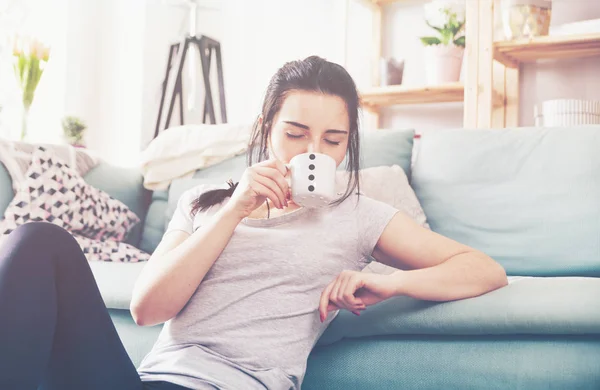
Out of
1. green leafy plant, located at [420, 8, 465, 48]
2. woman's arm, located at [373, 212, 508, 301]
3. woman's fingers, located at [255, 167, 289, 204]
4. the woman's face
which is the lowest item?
woman's arm, located at [373, 212, 508, 301]

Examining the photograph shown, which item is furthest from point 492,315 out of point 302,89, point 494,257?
point 494,257

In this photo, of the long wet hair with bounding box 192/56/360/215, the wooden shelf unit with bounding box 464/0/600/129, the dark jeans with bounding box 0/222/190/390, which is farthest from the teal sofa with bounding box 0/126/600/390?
the wooden shelf unit with bounding box 464/0/600/129

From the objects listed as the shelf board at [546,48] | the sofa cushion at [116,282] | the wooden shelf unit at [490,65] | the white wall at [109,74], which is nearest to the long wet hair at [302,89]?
the sofa cushion at [116,282]

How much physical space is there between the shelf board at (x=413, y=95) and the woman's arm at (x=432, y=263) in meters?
1.64

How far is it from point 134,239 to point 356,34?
1.70m

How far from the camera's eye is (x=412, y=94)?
8.85 ft

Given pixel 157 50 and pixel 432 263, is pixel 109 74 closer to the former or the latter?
pixel 157 50

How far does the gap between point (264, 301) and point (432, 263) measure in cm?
29

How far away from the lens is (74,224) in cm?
191

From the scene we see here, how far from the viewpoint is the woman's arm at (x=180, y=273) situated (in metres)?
0.93

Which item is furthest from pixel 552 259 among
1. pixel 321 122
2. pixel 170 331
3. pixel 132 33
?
pixel 132 33

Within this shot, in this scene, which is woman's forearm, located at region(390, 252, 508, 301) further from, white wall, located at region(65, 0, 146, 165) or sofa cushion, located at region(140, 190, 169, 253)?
white wall, located at region(65, 0, 146, 165)

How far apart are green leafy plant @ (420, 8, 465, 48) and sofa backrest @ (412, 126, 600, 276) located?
0.92m

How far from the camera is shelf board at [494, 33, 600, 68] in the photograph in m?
2.32
